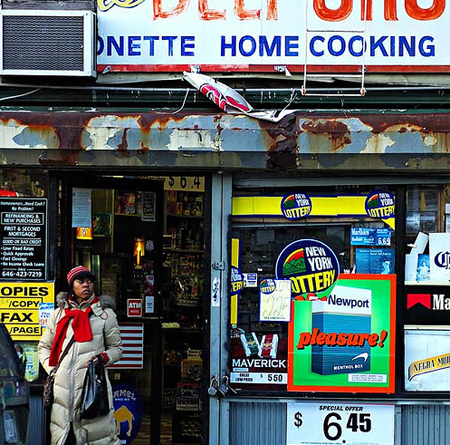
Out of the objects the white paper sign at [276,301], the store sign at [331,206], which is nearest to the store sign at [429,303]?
the store sign at [331,206]

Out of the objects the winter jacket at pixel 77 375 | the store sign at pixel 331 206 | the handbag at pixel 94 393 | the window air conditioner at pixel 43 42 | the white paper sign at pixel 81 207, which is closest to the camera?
the handbag at pixel 94 393

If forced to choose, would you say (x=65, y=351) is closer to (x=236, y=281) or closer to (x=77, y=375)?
(x=77, y=375)

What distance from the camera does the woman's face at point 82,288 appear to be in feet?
27.7

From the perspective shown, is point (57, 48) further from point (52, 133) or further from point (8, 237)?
point (8, 237)

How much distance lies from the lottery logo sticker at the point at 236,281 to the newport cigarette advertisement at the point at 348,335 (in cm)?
67

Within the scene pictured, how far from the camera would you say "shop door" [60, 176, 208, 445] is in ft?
32.1

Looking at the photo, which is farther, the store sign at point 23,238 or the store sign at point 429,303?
the store sign at point 23,238

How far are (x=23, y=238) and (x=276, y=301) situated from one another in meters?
2.37

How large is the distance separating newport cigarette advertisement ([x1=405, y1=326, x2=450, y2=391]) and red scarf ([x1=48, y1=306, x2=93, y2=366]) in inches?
111

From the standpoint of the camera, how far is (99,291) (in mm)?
10562

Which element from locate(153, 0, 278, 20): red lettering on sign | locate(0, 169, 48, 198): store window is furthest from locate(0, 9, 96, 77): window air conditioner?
locate(0, 169, 48, 198): store window

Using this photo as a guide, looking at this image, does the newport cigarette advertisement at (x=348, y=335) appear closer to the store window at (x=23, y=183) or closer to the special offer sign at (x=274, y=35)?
the special offer sign at (x=274, y=35)

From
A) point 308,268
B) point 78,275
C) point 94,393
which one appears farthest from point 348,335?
point 78,275

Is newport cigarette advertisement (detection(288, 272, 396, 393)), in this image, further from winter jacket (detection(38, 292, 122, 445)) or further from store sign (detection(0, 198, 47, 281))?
store sign (detection(0, 198, 47, 281))
